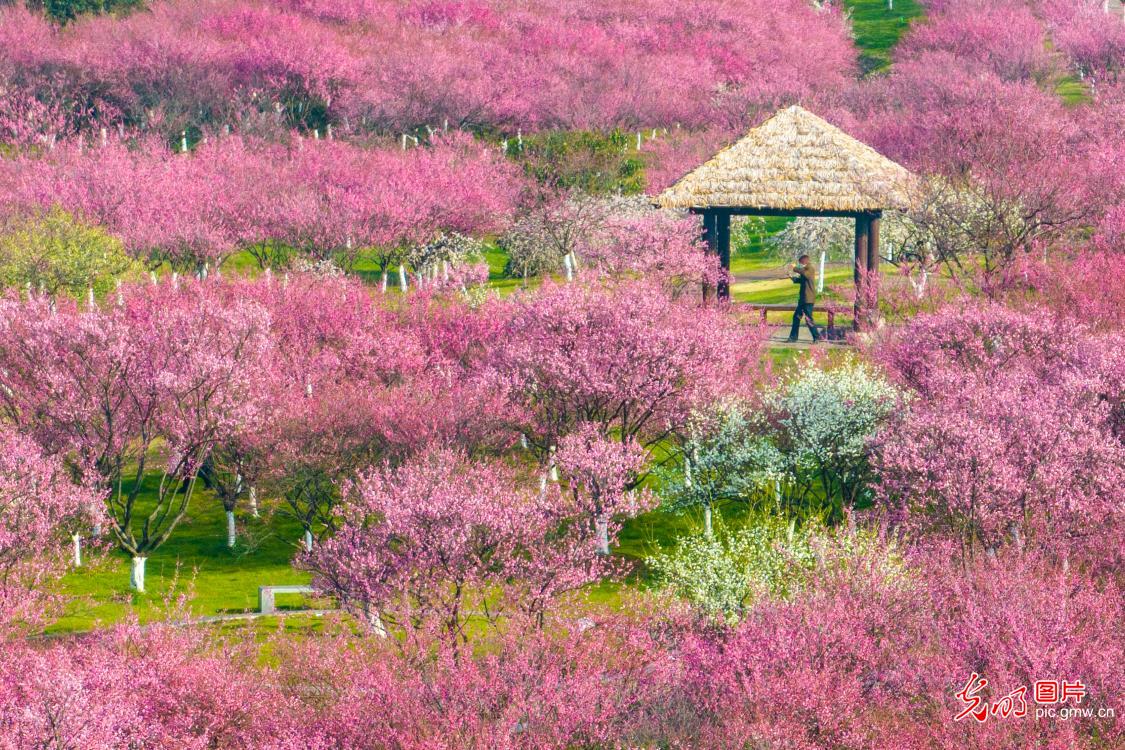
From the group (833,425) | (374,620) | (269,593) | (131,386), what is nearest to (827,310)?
(833,425)

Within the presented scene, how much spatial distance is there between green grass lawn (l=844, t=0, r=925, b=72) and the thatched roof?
66.2 metres

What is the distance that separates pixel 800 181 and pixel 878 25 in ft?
275

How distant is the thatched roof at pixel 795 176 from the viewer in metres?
47.3

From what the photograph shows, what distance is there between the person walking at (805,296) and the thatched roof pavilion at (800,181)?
143 cm

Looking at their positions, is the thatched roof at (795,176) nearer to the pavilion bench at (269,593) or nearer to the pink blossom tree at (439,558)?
the pavilion bench at (269,593)

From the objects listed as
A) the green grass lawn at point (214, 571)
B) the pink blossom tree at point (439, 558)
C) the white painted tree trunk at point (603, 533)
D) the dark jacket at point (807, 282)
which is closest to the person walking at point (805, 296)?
the dark jacket at point (807, 282)

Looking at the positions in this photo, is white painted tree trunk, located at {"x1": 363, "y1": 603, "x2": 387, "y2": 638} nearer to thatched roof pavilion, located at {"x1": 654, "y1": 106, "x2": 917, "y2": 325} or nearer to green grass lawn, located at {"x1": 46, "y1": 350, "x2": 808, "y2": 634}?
green grass lawn, located at {"x1": 46, "y1": 350, "x2": 808, "y2": 634}

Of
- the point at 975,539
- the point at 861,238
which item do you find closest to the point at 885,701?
the point at 975,539

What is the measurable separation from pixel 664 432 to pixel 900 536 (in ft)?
31.2

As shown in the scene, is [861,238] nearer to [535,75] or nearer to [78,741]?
[78,741]

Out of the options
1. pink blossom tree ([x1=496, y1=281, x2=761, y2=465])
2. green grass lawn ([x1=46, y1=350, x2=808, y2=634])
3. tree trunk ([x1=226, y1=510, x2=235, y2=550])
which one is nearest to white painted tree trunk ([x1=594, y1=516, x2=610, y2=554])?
green grass lawn ([x1=46, y1=350, x2=808, y2=634])

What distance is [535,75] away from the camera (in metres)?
92.4

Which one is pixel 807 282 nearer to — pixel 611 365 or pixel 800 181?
pixel 800 181

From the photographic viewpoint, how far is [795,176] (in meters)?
48.0
